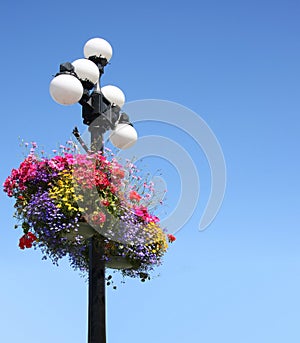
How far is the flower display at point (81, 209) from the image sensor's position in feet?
14.3

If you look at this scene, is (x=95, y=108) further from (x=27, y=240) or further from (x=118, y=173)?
(x=27, y=240)

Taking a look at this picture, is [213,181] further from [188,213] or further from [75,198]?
[75,198]

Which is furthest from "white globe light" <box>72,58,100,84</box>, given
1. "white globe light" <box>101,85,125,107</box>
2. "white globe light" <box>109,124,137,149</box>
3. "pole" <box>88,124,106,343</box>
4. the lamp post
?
"pole" <box>88,124,106,343</box>

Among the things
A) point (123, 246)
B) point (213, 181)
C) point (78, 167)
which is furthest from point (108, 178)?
point (213, 181)

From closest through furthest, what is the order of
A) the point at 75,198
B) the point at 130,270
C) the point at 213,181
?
the point at 75,198 < the point at 213,181 < the point at 130,270

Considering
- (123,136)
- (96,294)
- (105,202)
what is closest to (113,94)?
(123,136)

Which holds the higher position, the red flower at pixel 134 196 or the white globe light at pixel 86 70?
the white globe light at pixel 86 70

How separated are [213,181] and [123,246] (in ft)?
3.04

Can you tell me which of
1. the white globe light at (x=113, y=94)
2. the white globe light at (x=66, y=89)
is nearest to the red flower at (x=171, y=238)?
the white globe light at (x=113, y=94)

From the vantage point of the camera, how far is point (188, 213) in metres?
4.69

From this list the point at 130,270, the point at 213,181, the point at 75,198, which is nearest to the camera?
the point at 75,198

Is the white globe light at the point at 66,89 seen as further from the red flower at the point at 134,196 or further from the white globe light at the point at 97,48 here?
the red flower at the point at 134,196

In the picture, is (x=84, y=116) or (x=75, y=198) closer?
(x=75, y=198)

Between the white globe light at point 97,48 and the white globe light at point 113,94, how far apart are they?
329mm
